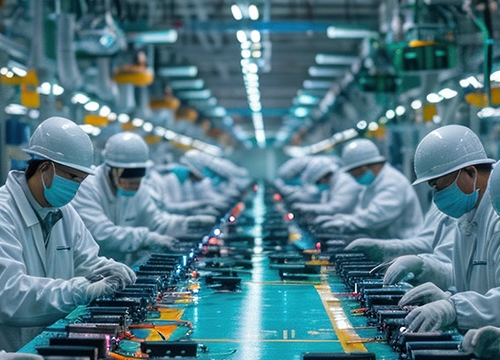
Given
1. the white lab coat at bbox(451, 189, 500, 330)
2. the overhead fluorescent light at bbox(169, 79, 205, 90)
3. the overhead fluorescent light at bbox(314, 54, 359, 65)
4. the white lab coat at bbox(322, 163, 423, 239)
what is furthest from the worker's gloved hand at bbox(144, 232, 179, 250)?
the overhead fluorescent light at bbox(169, 79, 205, 90)

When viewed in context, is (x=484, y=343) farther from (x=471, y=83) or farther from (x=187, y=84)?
(x=187, y=84)

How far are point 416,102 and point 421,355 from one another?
→ 11.1 meters

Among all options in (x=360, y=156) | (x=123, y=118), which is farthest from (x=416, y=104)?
(x=123, y=118)

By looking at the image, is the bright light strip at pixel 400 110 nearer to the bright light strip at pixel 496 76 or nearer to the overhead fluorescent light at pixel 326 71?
the bright light strip at pixel 496 76

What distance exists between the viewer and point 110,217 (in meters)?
8.07

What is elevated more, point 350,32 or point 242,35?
point 242,35

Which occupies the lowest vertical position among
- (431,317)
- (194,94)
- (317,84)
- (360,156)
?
(431,317)

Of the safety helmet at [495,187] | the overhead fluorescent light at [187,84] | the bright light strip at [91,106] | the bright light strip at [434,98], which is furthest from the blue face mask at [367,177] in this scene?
the overhead fluorescent light at [187,84]

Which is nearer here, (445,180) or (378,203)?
(445,180)

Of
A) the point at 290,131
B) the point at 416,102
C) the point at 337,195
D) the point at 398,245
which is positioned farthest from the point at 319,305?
the point at 290,131

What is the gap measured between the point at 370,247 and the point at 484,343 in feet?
12.7

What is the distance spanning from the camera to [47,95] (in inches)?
406

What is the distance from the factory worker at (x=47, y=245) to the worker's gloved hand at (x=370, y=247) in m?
2.55

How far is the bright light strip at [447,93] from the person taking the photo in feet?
36.4
